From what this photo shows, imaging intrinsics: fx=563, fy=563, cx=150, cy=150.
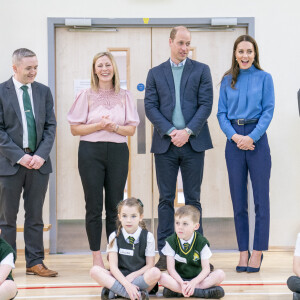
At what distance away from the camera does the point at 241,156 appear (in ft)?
12.8

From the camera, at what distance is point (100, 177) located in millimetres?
3854

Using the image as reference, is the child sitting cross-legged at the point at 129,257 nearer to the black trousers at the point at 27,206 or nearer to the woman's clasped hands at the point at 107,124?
the woman's clasped hands at the point at 107,124

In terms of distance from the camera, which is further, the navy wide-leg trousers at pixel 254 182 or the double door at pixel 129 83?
the double door at pixel 129 83

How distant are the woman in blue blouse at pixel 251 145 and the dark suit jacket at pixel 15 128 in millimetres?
1246

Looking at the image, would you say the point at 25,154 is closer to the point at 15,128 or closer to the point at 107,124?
the point at 15,128

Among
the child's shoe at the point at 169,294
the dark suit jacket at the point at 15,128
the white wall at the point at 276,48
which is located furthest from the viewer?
the white wall at the point at 276,48

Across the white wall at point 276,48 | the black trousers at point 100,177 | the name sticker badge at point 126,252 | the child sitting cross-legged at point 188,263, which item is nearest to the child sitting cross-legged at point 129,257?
the name sticker badge at point 126,252

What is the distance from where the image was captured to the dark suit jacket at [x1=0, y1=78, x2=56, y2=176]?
379 cm

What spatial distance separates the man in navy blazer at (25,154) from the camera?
12.5 feet

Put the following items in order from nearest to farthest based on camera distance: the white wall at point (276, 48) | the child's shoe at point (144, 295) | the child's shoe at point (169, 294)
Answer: the child's shoe at point (144, 295), the child's shoe at point (169, 294), the white wall at point (276, 48)

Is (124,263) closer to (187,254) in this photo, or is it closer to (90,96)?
(187,254)

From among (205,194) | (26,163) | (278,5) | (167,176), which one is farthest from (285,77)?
(26,163)

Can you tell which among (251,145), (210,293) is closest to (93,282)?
(210,293)

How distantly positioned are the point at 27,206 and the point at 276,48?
8.03 ft
